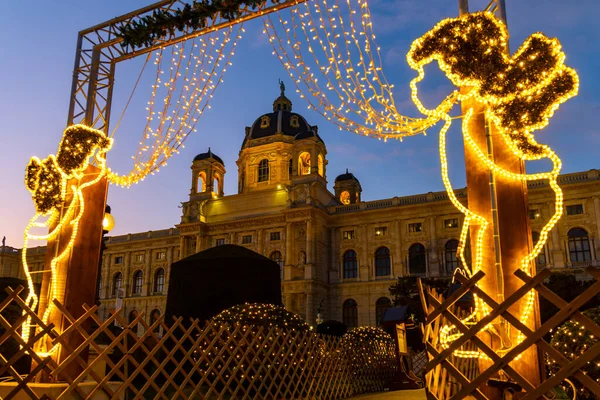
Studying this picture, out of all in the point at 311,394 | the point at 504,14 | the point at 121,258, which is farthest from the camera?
the point at 121,258

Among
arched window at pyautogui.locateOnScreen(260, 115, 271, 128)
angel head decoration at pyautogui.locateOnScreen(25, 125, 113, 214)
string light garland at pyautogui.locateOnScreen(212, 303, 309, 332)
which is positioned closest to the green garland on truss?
angel head decoration at pyautogui.locateOnScreen(25, 125, 113, 214)

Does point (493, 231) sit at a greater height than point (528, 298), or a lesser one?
greater

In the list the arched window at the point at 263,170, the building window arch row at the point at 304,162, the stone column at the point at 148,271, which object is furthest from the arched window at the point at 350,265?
the stone column at the point at 148,271

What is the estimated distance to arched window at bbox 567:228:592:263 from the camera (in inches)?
1091

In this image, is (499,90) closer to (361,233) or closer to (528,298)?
(528,298)

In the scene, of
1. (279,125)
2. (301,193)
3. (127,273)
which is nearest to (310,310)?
(301,193)

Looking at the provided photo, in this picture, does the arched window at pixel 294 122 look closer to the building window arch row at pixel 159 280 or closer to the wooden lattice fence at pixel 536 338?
the building window arch row at pixel 159 280

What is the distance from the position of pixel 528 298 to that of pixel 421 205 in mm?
27887

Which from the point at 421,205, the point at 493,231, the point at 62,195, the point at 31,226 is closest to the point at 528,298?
the point at 493,231

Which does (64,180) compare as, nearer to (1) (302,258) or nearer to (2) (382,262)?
(1) (302,258)

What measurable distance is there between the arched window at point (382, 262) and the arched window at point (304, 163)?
7.73m

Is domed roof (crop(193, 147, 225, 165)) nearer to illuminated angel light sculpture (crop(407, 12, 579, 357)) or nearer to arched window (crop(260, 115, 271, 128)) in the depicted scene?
arched window (crop(260, 115, 271, 128))

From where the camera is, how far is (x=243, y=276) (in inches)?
521

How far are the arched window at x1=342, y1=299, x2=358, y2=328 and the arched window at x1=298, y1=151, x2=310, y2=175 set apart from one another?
31.5ft
